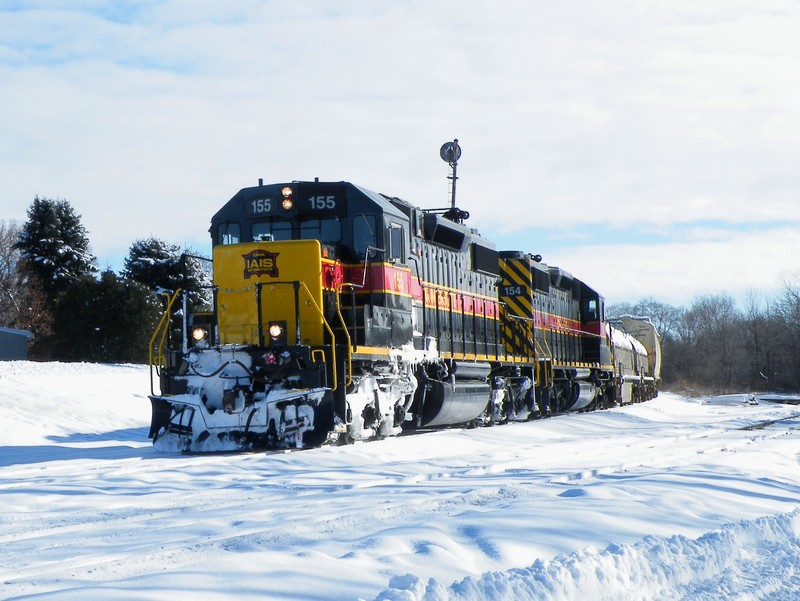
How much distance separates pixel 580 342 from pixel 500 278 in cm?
744

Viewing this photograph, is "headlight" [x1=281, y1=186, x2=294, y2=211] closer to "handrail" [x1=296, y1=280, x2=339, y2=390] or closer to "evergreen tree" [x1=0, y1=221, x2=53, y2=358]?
"handrail" [x1=296, y1=280, x2=339, y2=390]

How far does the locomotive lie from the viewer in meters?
10.1

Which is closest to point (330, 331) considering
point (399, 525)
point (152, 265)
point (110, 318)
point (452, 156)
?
point (399, 525)

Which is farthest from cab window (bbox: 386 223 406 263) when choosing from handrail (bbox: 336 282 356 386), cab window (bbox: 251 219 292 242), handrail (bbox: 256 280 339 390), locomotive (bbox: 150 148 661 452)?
handrail (bbox: 256 280 339 390)

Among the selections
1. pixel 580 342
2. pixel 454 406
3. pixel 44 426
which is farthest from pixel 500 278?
pixel 44 426

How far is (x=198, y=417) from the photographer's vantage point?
33.3 feet

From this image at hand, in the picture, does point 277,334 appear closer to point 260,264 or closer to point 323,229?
point 260,264

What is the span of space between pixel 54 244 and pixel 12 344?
9.15 m

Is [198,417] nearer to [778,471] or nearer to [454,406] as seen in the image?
[454,406]

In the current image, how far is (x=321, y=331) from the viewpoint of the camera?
10812 millimetres

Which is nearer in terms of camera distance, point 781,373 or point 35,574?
point 35,574

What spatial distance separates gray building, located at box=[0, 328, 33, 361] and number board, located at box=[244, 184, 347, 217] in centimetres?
2464

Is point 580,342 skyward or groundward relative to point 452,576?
skyward

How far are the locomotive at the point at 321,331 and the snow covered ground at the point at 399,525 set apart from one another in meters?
0.78
